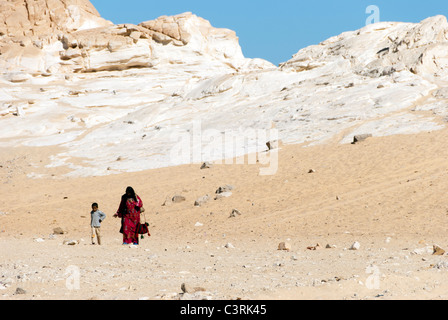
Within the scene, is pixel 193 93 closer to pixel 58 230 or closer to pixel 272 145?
pixel 272 145

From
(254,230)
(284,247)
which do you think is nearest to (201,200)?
(254,230)

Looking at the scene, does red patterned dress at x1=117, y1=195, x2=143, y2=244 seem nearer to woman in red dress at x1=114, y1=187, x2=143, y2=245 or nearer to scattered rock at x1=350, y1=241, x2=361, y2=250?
woman in red dress at x1=114, y1=187, x2=143, y2=245

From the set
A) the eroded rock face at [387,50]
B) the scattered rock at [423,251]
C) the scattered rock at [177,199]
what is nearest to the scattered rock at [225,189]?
the scattered rock at [177,199]

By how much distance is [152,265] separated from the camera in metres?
8.48

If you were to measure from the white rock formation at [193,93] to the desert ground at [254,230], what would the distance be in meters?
3.00

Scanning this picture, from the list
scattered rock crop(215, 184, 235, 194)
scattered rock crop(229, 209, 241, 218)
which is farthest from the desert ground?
scattered rock crop(215, 184, 235, 194)

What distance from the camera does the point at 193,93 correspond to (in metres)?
37.8

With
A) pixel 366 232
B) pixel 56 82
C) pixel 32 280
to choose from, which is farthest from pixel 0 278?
pixel 56 82

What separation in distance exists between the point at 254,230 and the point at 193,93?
25.7 m

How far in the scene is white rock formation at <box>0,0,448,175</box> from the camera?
25.4 m

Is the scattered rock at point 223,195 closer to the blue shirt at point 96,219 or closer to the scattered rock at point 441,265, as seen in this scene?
the blue shirt at point 96,219

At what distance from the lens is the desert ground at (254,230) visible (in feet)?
20.4
